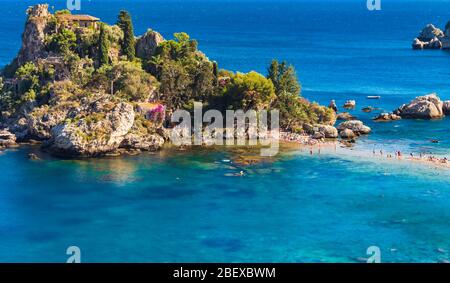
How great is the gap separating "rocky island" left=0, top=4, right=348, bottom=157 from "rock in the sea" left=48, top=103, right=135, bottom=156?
0.47 ft

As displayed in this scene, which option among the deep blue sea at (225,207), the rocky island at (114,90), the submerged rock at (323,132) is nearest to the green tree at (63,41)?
the rocky island at (114,90)

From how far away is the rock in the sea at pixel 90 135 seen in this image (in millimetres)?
103812

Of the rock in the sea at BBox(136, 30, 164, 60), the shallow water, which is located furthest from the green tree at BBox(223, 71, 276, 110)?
the rock in the sea at BBox(136, 30, 164, 60)

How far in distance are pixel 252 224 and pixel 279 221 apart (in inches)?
130

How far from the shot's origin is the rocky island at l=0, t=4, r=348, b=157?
351ft

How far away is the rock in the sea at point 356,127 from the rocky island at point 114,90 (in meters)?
0.16

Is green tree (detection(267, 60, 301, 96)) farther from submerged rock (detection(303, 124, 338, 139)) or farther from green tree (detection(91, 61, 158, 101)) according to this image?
green tree (detection(91, 61, 158, 101))

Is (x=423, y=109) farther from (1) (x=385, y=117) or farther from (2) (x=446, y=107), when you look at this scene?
(1) (x=385, y=117)

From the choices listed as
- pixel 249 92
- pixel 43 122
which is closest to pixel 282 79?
pixel 249 92

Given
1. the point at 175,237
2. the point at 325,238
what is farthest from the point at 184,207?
the point at 325,238

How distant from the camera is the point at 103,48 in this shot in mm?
118188

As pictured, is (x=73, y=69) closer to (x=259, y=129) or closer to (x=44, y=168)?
(x=44, y=168)
